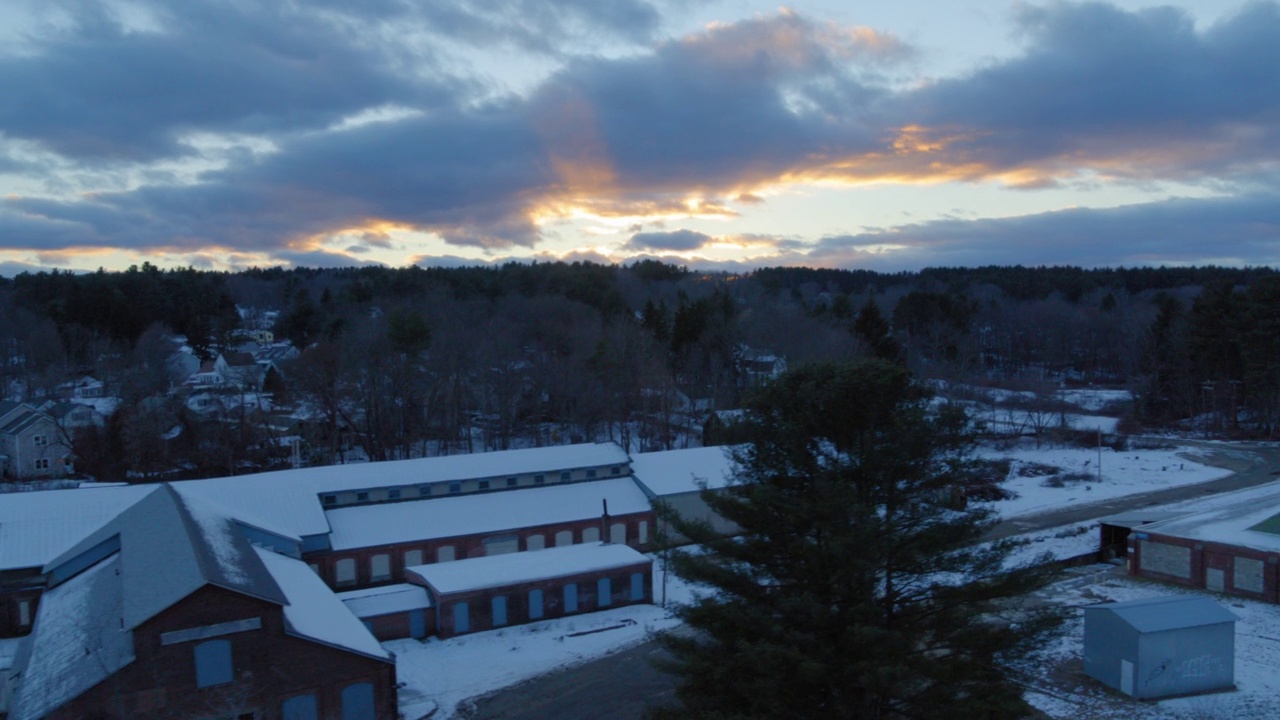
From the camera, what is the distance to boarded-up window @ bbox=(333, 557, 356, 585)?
28234 mm

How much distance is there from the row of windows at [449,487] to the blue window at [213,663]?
13.6 metres

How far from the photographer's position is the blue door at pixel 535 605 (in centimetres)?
2538

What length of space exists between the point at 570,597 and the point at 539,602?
995 mm

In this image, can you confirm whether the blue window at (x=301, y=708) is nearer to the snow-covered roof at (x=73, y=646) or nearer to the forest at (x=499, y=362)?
the snow-covered roof at (x=73, y=646)

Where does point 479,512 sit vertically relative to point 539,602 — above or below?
above

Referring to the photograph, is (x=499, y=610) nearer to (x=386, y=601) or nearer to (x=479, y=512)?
(x=386, y=601)

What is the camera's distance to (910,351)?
237 ft

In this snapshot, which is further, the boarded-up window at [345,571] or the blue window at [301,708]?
the boarded-up window at [345,571]

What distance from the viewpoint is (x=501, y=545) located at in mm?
30859

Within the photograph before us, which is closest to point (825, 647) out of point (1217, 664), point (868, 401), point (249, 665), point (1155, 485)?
point (868, 401)

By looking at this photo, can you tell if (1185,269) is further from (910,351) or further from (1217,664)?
(1217,664)

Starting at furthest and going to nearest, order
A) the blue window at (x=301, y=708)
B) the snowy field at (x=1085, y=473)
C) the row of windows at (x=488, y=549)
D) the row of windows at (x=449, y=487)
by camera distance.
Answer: the snowy field at (x=1085, y=473) → the row of windows at (x=449, y=487) → the row of windows at (x=488, y=549) → the blue window at (x=301, y=708)

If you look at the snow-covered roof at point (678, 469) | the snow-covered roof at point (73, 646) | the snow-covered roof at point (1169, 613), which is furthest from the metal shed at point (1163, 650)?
the snow-covered roof at point (73, 646)

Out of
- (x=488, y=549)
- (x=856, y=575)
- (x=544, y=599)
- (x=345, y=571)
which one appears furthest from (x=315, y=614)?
(x=856, y=575)
